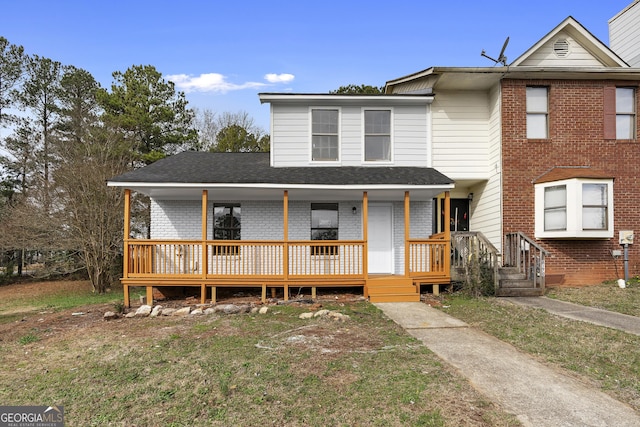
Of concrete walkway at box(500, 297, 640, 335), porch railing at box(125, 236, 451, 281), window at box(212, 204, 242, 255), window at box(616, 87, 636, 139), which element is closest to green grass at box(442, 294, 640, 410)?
concrete walkway at box(500, 297, 640, 335)

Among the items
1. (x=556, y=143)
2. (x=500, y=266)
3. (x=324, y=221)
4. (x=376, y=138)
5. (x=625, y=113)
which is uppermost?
(x=625, y=113)

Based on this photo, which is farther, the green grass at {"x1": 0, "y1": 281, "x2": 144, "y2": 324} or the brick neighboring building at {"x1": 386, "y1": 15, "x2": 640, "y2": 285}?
the brick neighboring building at {"x1": 386, "y1": 15, "x2": 640, "y2": 285}

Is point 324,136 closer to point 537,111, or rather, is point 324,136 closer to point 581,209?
point 537,111

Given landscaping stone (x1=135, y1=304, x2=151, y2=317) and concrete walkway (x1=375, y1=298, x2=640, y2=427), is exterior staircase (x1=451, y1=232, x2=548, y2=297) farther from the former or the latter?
landscaping stone (x1=135, y1=304, x2=151, y2=317)

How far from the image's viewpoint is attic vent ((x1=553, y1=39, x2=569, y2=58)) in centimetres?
1178

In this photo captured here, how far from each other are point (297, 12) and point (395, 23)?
363 centimetres

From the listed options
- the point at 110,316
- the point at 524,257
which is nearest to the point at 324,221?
the point at 524,257

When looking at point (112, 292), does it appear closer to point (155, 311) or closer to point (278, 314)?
point (155, 311)

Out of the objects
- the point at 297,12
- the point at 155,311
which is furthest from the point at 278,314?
the point at 297,12

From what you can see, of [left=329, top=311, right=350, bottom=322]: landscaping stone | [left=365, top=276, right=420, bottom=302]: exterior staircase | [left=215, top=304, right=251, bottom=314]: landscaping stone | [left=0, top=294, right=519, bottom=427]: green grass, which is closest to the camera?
[left=0, top=294, right=519, bottom=427]: green grass

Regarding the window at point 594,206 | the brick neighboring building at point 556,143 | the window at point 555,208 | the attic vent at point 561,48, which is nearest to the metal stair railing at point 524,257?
the brick neighboring building at point 556,143

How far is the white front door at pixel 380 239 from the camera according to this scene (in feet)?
37.5

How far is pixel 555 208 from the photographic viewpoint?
10797mm

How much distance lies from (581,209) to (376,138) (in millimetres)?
5756
